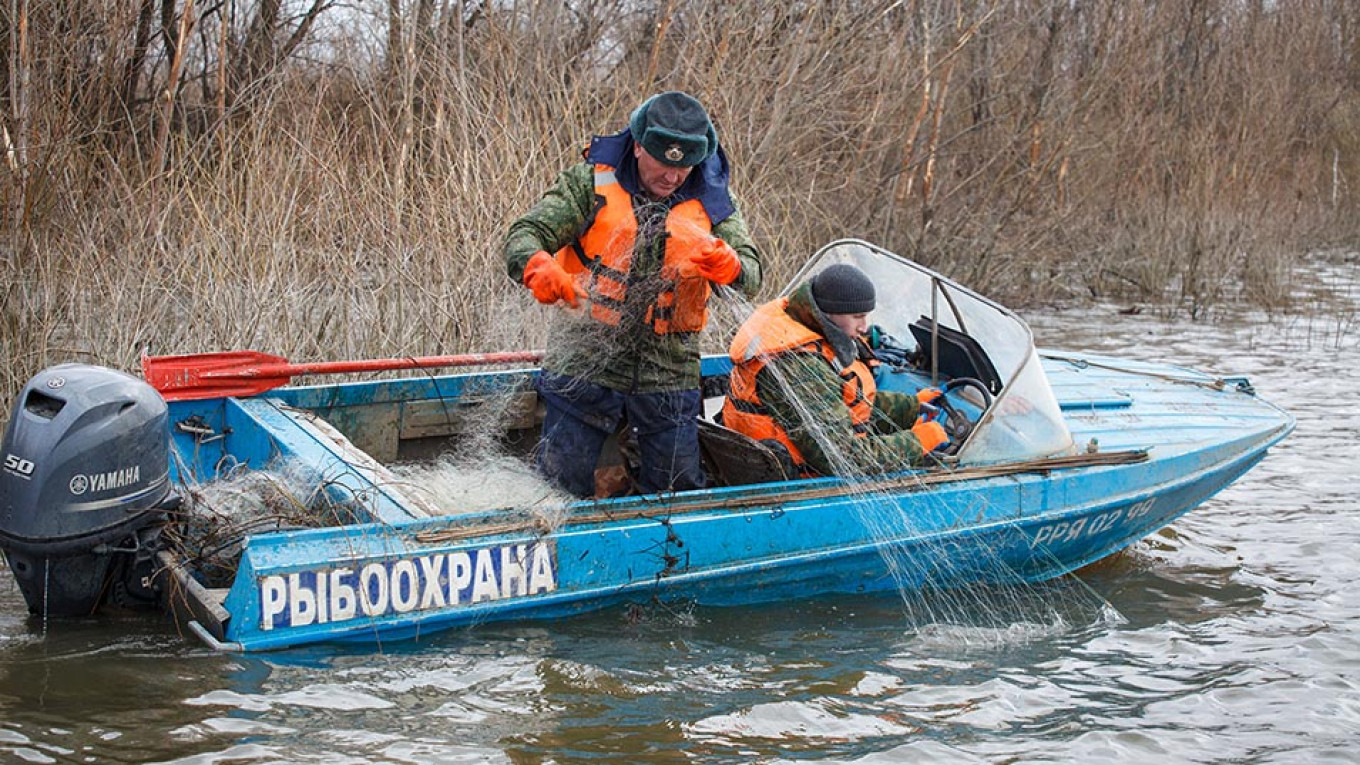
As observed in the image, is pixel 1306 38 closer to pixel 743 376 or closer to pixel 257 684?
pixel 743 376

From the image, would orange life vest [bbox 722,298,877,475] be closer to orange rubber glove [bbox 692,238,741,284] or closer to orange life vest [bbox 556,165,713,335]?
orange life vest [bbox 556,165,713,335]

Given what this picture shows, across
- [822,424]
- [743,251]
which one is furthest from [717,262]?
[822,424]

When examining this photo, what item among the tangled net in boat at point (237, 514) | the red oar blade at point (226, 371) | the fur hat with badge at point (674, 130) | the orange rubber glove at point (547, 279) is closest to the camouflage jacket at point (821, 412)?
the fur hat with badge at point (674, 130)

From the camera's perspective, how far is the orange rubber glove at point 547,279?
5320 mm

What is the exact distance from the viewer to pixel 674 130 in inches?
216

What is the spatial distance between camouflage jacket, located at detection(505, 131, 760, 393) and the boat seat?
9.9 inches

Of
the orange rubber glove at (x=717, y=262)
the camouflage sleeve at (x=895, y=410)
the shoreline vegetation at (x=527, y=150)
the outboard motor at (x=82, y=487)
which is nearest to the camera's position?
the outboard motor at (x=82, y=487)

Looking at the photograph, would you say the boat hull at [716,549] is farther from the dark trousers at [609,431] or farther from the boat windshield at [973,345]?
the dark trousers at [609,431]

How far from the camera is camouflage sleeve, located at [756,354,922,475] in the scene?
5836 millimetres

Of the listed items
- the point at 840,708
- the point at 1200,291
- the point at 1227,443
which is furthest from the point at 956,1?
the point at 840,708

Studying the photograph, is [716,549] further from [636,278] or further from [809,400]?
[636,278]

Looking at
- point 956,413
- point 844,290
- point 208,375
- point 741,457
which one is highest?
point 844,290

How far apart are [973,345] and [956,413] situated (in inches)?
16.8

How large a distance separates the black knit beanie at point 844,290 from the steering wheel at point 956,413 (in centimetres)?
95
